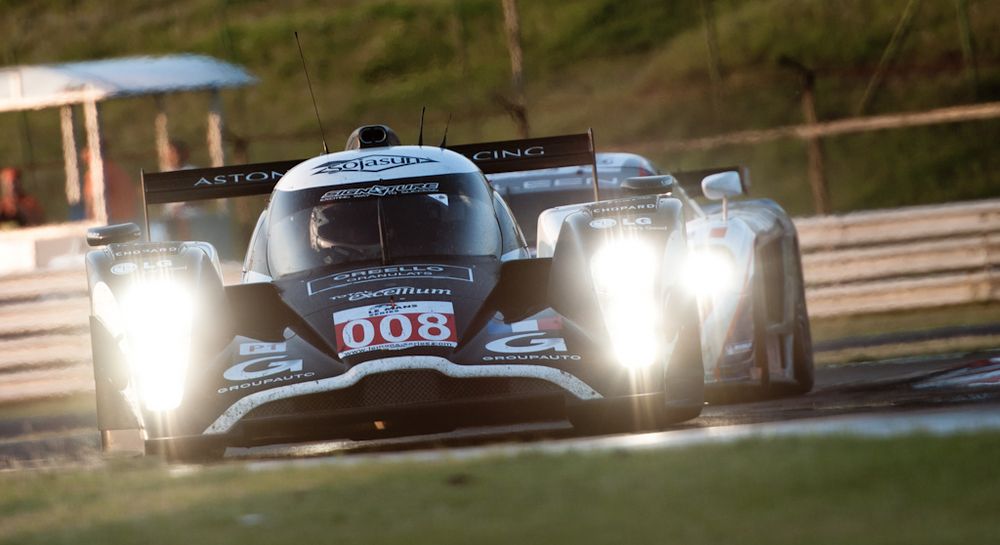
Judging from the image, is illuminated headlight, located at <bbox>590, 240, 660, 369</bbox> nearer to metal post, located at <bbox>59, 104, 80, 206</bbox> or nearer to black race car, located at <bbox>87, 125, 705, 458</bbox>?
A: black race car, located at <bbox>87, 125, 705, 458</bbox>

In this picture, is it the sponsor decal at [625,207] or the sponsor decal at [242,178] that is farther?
the sponsor decal at [242,178]

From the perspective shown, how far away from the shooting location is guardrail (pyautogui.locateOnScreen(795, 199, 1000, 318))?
47.1ft

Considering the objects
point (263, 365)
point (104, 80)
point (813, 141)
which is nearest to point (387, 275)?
point (263, 365)

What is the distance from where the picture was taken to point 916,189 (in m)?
38.6

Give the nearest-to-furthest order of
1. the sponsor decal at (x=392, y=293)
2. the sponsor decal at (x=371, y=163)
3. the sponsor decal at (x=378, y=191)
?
1. the sponsor decal at (x=392, y=293)
2. the sponsor decal at (x=378, y=191)
3. the sponsor decal at (x=371, y=163)

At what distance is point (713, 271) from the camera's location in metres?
9.34

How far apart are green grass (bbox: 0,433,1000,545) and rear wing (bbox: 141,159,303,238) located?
115 inches

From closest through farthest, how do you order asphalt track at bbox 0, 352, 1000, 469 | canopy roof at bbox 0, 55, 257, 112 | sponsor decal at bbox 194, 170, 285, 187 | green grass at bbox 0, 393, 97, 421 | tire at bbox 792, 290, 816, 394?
asphalt track at bbox 0, 352, 1000, 469 < sponsor decal at bbox 194, 170, 285, 187 < tire at bbox 792, 290, 816, 394 < green grass at bbox 0, 393, 97, 421 < canopy roof at bbox 0, 55, 257, 112

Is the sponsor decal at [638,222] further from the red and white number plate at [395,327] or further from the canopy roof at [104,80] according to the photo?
the canopy roof at [104,80]

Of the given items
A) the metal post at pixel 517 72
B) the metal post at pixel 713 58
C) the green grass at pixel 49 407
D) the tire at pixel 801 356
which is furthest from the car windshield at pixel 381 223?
the metal post at pixel 713 58

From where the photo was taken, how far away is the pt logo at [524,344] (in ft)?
23.7

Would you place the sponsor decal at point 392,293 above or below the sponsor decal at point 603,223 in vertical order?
below

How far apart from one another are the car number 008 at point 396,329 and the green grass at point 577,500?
4.22 feet

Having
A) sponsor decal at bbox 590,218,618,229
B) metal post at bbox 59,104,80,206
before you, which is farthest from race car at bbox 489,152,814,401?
metal post at bbox 59,104,80,206
